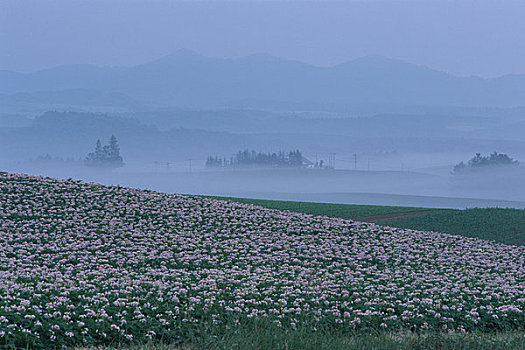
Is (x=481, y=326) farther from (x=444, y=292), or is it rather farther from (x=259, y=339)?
(x=259, y=339)

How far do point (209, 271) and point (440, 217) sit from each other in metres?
18.5

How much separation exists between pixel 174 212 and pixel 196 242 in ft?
16.7

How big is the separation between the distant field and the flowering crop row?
131 inches

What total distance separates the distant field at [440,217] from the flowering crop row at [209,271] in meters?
3.32

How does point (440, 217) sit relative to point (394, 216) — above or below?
above

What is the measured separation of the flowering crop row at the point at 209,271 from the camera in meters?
11.0

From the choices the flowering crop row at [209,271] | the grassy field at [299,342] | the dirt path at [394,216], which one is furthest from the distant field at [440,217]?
the grassy field at [299,342]

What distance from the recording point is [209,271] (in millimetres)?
15516

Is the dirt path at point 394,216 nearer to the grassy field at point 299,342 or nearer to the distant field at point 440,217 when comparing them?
the distant field at point 440,217

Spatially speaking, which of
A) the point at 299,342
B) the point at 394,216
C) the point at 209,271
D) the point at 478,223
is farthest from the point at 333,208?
the point at 299,342

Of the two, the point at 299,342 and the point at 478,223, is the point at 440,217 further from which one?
the point at 299,342

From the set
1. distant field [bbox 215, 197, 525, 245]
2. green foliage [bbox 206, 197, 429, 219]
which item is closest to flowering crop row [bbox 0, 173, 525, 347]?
distant field [bbox 215, 197, 525, 245]

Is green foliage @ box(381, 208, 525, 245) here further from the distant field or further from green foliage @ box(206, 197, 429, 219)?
green foliage @ box(206, 197, 429, 219)

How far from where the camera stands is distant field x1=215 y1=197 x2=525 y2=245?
89.8 ft
